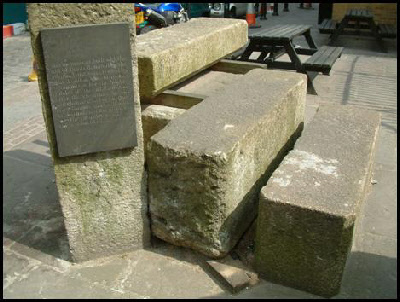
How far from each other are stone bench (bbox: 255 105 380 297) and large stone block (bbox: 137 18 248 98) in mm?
1502

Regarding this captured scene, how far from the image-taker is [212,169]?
9.12 ft

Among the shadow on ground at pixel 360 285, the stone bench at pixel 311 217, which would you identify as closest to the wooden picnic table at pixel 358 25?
the stone bench at pixel 311 217

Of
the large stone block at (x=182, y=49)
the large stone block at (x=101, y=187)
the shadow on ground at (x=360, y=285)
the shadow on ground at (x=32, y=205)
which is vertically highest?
the large stone block at (x=182, y=49)

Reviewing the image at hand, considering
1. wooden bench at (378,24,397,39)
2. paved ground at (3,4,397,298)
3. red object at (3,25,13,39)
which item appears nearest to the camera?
paved ground at (3,4,397,298)

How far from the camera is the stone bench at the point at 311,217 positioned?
2.59m

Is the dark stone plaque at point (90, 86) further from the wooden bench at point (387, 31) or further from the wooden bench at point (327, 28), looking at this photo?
the wooden bench at point (327, 28)

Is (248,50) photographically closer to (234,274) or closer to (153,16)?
(153,16)

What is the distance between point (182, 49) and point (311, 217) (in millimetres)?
2369

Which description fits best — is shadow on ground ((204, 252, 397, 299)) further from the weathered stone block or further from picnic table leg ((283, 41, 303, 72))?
picnic table leg ((283, 41, 303, 72))

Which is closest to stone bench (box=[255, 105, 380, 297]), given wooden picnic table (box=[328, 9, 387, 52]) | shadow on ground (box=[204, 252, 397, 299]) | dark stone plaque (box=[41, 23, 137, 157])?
shadow on ground (box=[204, 252, 397, 299])

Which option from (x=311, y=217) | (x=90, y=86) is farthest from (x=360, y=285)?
(x=90, y=86)

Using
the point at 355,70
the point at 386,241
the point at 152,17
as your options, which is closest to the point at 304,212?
the point at 386,241

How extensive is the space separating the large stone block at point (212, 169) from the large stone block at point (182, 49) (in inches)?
23.2

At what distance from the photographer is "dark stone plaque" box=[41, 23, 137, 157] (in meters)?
2.62
